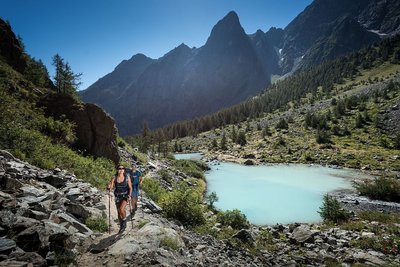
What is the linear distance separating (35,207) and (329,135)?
90.4 m

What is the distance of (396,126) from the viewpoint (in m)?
80.9

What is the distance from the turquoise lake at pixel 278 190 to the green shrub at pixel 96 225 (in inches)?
665

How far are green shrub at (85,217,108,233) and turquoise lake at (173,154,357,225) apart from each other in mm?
16884

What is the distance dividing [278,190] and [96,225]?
3383 centimetres

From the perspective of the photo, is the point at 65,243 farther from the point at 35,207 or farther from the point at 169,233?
the point at 169,233

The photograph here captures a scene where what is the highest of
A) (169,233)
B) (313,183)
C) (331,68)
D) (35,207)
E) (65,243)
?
(331,68)

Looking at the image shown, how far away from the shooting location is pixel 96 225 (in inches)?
446

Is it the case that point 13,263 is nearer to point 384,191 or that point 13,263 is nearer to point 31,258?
→ point 31,258

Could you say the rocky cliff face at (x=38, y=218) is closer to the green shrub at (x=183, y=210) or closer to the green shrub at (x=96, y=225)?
the green shrub at (x=96, y=225)

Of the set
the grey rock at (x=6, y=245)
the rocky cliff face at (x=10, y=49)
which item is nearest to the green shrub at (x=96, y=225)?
the grey rock at (x=6, y=245)

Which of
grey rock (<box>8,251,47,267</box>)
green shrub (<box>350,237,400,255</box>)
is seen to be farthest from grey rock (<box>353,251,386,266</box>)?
grey rock (<box>8,251,47,267</box>)

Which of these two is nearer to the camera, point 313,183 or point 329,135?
point 313,183

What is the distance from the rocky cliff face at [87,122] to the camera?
87.2 feet

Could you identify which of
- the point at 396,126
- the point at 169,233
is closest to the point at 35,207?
the point at 169,233
